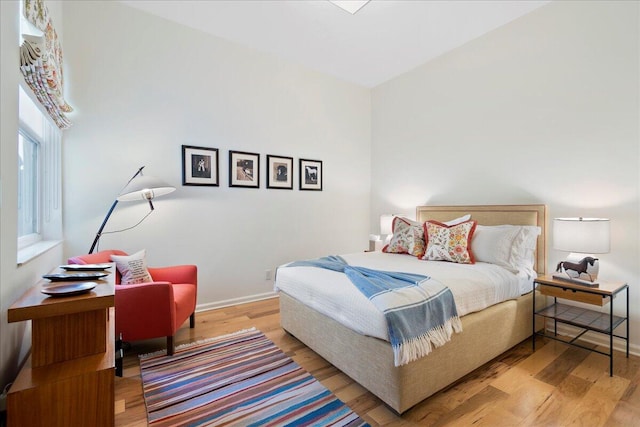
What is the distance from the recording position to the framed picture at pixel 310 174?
3.99 meters

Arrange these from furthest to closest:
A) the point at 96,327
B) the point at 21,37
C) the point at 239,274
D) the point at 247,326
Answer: the point at 239,274 < the point at 247,326 < the point at 21,37 < the point at 96,327

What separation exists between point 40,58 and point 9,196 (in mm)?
807

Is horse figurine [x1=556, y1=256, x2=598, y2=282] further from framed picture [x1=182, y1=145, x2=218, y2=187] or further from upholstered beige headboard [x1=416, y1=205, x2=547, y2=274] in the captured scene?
framed picture [x1=182, y1=145, x2=218, y2=187]

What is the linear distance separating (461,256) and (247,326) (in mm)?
2154

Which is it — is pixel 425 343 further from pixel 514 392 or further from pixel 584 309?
pixel 584 309

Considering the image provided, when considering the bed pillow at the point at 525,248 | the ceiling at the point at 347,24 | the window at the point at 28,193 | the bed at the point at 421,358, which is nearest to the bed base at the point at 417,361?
the bed at the point at 421,358

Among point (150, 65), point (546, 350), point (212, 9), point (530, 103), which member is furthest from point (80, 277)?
point (530, 103)

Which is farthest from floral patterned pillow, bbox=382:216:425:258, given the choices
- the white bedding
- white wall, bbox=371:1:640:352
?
white wall, bbox=371:1:640:352

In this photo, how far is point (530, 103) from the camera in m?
2.88

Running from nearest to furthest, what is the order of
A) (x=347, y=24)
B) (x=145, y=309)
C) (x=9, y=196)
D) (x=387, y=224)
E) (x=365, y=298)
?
(x=9, y=196) < (x=365, y=298) < (x=145, y=309) < (x=347, y=24) < (x=387, y=224)

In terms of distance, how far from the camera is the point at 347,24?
3.07 metres

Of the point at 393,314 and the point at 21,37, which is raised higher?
the point at 21,37

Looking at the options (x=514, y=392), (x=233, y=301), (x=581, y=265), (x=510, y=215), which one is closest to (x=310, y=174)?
(x=233, y=301)

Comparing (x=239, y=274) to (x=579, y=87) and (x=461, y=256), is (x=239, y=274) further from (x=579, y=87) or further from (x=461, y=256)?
(x=579, y=87)
